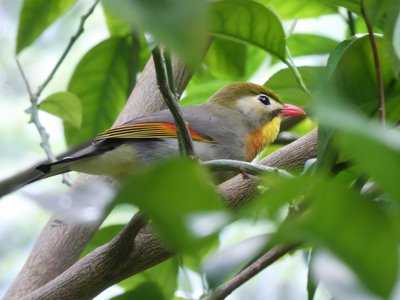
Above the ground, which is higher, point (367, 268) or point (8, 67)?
point (367, 268)

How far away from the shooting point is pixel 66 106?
2541 millimetres

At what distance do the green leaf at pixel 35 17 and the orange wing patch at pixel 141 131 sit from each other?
439mm

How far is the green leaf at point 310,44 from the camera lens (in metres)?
2.71

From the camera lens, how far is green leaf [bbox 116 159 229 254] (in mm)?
537

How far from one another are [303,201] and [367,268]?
42cm

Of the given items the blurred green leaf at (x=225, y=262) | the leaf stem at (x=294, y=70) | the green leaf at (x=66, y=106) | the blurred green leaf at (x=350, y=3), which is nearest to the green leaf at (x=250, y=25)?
the leaf stem at (x=294, y=70)

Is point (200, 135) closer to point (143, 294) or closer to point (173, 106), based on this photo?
point (173, 106)

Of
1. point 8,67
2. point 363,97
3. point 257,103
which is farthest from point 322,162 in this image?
point 8,67

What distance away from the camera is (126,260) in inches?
70.7

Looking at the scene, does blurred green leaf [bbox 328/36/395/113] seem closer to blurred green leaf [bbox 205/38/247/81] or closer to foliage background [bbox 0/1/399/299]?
foliage background [bbox 0/1/399/299]

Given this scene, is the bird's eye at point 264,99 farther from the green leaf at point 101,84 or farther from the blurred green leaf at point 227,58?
the green leaf at point 101,84

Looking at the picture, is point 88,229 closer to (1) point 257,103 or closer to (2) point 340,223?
(1) point 257,103

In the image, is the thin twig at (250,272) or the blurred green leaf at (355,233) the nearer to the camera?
the blurred green leaf at (355,233)

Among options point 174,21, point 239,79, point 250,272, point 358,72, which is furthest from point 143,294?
point 239,79
